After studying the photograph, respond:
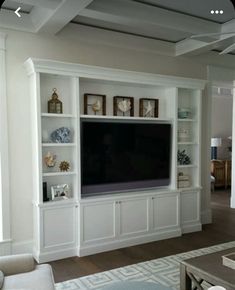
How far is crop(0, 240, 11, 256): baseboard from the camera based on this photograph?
139 inches

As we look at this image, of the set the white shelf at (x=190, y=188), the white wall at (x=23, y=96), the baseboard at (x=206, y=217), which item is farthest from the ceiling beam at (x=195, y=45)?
the baseboard at (x=206, y=217)

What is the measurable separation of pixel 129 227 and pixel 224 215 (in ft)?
8.02

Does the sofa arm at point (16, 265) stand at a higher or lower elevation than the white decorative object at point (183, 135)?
lower

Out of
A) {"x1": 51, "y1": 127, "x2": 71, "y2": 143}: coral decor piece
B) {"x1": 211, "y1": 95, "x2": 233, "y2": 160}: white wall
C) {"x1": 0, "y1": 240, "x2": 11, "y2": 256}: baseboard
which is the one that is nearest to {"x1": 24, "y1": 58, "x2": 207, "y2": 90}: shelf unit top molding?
{"x1": 51, "y1": 127, "x2": 71, "y2": 143}: coral decor piece

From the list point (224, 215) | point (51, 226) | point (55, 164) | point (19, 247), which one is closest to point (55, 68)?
point (55, 164)

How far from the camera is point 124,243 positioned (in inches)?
159

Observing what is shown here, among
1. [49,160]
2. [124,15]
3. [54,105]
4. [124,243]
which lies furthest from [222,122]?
[49,160]

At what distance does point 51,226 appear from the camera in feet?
11.8

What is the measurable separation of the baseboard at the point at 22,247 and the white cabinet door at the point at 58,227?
0.26 meters

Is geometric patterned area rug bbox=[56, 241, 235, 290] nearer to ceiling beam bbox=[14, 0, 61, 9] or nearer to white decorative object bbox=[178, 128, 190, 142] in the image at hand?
white decorative object bbox=[178, 128, 190, 142]

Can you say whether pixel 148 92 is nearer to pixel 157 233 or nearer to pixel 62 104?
pixel 62 104

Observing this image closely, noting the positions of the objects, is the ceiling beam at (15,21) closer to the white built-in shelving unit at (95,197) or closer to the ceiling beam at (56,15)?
the ceiling beam at (56,15)

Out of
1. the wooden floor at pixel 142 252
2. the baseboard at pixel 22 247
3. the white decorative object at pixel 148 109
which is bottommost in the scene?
the wooden floor at pixel 142 252

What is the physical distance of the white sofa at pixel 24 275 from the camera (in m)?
2.06
